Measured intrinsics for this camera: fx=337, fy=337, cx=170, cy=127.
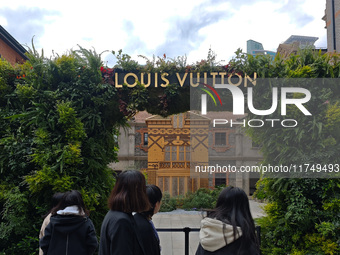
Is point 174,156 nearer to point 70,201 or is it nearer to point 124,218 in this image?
point 70,201

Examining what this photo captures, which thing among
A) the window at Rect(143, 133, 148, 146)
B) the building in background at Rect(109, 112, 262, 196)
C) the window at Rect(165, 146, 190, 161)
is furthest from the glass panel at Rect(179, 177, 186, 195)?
the window at Rect(143, 133, 148, 146)

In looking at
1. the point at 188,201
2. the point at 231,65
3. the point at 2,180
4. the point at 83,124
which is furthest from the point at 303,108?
the point at 188,201

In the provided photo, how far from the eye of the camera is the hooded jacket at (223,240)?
2439 millimetres

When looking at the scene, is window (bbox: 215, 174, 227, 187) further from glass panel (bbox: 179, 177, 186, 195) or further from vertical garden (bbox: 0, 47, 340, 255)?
vertical garden (bbox: 0, 47, 340, 255)

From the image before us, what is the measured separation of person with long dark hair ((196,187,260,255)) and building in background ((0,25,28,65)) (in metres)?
14.8

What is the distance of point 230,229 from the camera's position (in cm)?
244

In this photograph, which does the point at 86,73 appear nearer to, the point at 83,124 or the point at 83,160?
the point at 83,124

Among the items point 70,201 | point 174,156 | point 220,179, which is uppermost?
point 70,201

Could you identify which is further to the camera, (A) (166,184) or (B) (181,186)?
(A) (166,184)

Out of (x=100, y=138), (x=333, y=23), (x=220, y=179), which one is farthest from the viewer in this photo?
(x=220, y=179)

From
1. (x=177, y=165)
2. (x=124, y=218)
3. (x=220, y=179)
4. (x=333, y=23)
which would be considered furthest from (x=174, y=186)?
(x=124, y=218)

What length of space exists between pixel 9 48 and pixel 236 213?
16.5 metres

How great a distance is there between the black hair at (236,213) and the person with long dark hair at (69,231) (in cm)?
149

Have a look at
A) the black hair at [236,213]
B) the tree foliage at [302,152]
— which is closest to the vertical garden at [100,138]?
the tree foliage at [302,152]
